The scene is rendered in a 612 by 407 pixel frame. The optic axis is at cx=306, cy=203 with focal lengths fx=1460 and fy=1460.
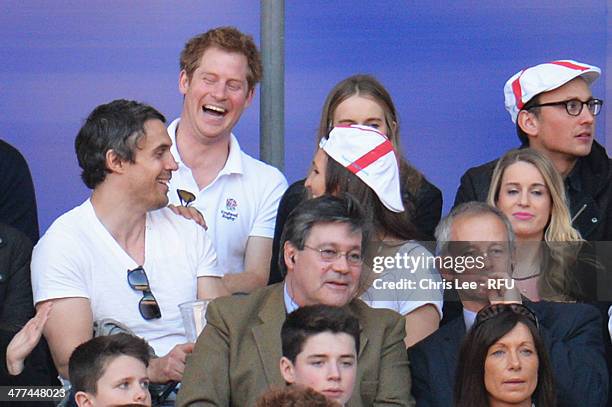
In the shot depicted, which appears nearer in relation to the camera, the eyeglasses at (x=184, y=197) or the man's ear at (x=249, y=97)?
the eyeglasses at (x=184, y=197)

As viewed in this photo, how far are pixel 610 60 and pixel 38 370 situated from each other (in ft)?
9.15

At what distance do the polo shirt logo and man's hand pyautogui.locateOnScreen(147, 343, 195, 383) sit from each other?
34.6 inches

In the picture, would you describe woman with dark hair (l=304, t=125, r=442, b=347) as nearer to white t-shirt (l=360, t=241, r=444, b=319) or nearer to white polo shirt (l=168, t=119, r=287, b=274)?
white t-shirt (l=360, t=241, r=444, b=319)

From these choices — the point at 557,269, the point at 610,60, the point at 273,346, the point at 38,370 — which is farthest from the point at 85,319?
the point at 610,60

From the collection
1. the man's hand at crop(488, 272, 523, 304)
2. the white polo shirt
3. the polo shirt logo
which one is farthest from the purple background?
the man's hand at crop(488, 272, 523, 304)

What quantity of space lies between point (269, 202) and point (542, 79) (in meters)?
1.12

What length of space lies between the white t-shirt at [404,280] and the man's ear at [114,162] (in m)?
0.88

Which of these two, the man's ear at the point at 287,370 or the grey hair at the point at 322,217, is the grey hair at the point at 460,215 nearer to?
the grey hair at the point at 322,217

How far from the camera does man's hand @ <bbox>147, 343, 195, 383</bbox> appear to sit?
4.48 metres

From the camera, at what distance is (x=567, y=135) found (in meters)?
5.40

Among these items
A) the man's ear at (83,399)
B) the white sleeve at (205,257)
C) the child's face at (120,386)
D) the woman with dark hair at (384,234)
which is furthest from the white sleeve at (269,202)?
the man's ear at (83,399)

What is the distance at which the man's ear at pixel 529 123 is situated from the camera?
5468 millimetres

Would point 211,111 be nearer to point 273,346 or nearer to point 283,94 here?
point 283,94

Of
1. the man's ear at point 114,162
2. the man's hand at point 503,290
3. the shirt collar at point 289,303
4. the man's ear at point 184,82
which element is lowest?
the shirt collar at point 289,303
